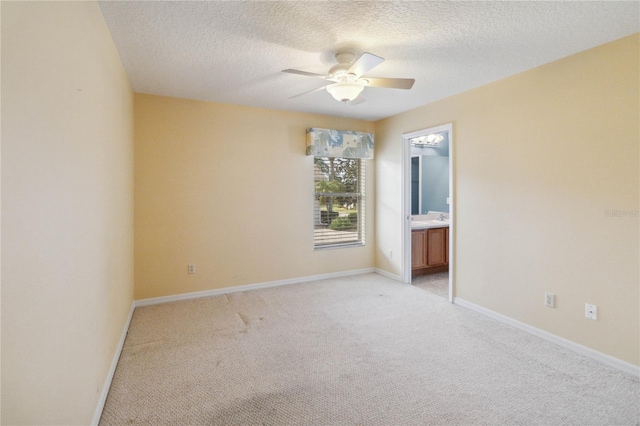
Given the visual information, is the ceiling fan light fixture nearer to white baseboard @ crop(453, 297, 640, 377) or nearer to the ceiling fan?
the ceiling fan

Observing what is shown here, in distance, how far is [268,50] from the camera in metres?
2.54

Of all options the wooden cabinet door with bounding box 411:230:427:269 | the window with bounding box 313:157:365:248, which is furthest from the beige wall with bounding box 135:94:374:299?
the wooden cabinet door with bounding box 411:230:427:269

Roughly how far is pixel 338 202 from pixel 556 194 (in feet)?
9.19

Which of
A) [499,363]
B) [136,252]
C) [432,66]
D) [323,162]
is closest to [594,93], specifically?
[432,66]

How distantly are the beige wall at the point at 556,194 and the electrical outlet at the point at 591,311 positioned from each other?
0.11 feet

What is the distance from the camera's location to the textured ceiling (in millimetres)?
1986

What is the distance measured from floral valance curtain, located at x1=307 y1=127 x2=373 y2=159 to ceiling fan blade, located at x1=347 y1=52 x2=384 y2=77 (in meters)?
2.00

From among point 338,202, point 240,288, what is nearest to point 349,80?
point 338,202

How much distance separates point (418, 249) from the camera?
15.9 ft

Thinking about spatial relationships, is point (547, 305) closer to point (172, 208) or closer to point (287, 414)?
→ point (287, 414)

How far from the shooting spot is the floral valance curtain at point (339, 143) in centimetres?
446

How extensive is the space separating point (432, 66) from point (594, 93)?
1272mm

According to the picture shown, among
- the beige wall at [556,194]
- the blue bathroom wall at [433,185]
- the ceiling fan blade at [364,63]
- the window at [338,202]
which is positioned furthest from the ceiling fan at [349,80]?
the blue bathroom wall at [433,185]

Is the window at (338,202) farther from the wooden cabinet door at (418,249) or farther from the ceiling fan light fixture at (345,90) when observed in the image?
the ceiling fan light fixture at (345,90)
